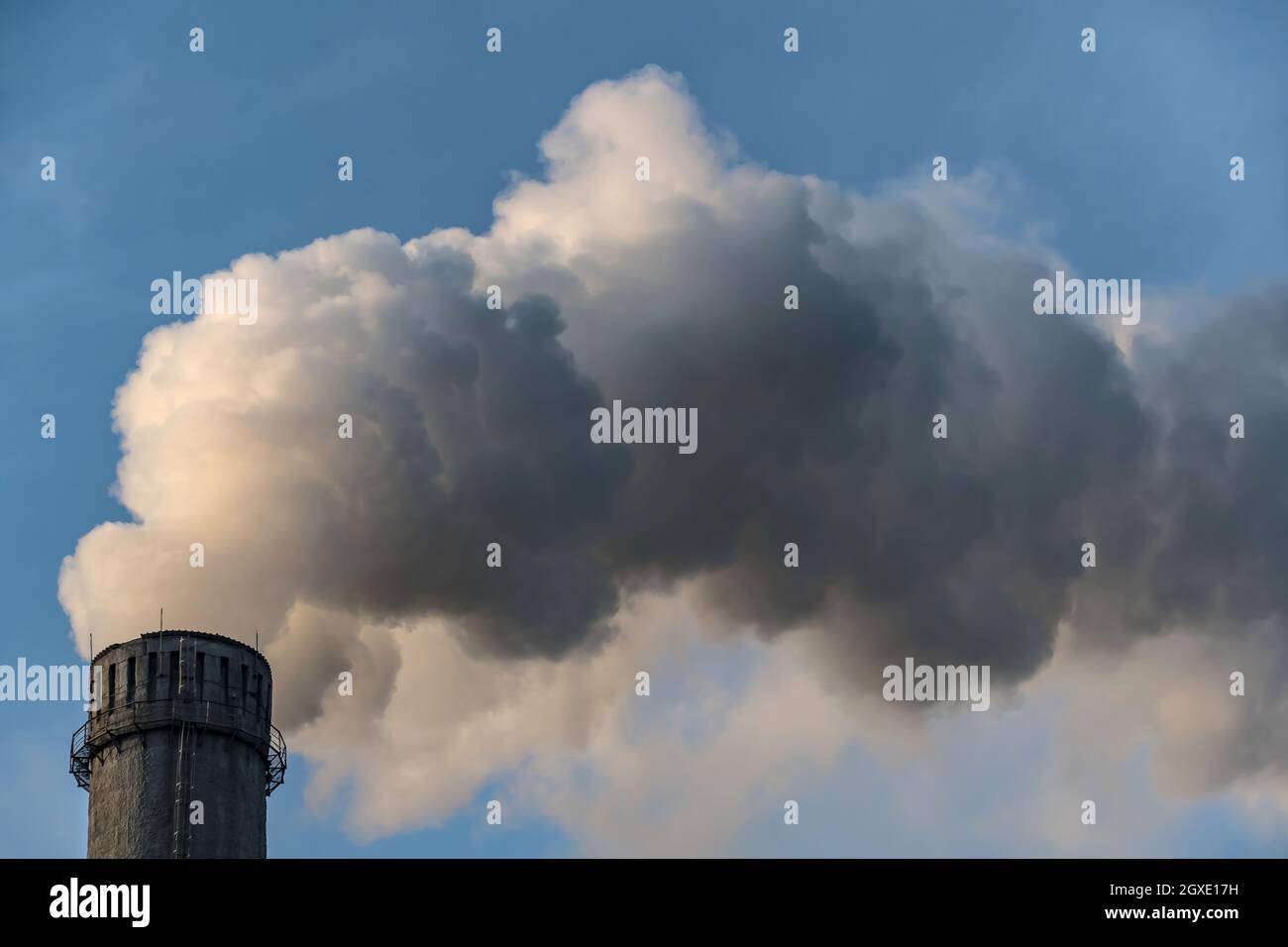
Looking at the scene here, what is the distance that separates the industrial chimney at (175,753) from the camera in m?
81.7

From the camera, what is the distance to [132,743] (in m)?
83.6

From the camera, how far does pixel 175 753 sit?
83.3 meters

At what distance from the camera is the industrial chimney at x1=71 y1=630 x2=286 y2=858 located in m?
81.7
